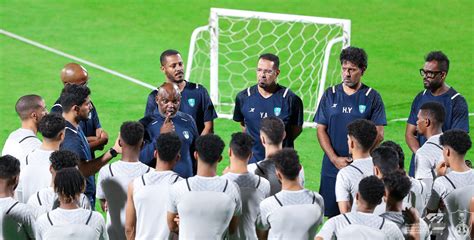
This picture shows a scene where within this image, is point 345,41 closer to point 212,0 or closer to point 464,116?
point 464,116

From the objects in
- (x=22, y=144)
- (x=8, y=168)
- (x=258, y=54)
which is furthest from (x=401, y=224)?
(x=258, y=54)

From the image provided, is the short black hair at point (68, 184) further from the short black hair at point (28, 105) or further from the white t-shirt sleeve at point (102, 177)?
the short black hair at point (28, 105)

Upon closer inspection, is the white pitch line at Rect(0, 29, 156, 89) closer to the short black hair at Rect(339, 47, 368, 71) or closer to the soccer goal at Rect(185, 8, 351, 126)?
the soccer goal at Rect(185, 8, 351, 126)

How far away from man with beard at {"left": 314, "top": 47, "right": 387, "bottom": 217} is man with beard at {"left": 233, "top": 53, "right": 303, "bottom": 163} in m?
0.25

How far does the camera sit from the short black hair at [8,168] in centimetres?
670

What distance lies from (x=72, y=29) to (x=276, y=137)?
1201 centimetres

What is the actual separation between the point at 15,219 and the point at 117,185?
2.78 feet

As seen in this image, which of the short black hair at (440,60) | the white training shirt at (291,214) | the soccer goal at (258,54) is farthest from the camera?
the soccer goal at (258,54)

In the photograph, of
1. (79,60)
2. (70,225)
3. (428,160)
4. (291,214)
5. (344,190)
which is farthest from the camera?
(79,60)

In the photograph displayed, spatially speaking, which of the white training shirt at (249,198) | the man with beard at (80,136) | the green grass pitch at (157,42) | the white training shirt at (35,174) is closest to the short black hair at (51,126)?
the white training shirt at (35,174)

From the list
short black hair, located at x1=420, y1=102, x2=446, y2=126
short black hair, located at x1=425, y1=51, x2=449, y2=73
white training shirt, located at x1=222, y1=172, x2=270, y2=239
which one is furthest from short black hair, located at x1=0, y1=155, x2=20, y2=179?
short black hair, located at x1=425, y1=51, x2=449, y2=73

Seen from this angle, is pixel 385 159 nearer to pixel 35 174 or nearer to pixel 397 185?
pixel 397 185

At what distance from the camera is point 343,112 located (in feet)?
29.0

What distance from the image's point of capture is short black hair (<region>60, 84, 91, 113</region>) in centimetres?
798
